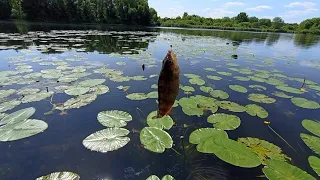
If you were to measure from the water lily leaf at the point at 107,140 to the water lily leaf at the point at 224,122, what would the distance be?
6.28ft

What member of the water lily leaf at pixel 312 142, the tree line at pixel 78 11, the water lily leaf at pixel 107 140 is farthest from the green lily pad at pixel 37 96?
the tree line at pixel 78 11

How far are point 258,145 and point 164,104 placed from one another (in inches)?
93.9

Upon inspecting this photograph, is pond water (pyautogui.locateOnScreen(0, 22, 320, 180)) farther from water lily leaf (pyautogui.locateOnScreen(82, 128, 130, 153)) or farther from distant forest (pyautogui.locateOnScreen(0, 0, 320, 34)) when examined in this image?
A: distant forest (pyautogui.locateOnScreen(0, 0, 320, 34))

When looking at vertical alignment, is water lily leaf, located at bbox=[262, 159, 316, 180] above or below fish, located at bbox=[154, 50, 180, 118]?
below

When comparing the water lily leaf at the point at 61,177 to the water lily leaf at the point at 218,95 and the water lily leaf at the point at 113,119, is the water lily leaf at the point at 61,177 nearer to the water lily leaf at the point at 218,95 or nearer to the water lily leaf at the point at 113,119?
the water lily leaf at the point at 113,119

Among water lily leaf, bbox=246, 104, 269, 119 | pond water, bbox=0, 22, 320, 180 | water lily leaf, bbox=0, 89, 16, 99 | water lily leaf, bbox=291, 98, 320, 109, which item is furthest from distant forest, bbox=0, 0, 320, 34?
water lily leaf, bbox=291, 98, 320, 109

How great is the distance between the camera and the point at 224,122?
4.13 m

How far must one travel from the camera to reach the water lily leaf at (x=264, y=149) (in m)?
3.20

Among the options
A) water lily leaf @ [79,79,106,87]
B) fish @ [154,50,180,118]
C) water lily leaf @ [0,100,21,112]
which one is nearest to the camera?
fish @ [154,50,180,118]

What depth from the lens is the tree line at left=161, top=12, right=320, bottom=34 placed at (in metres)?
81.6

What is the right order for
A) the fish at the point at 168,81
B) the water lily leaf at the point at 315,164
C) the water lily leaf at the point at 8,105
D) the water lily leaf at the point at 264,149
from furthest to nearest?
the water lily leaf at the point at 8,105 < the water lily leaf at the point at 264,149 < the water lily leaf at the point at 315,164 < the fish at the point at 168,81

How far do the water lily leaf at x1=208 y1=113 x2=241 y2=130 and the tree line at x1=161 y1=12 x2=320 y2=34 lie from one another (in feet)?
264

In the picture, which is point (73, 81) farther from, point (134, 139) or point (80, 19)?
point (80, 19)

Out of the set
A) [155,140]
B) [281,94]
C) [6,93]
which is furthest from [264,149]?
[6,93]
